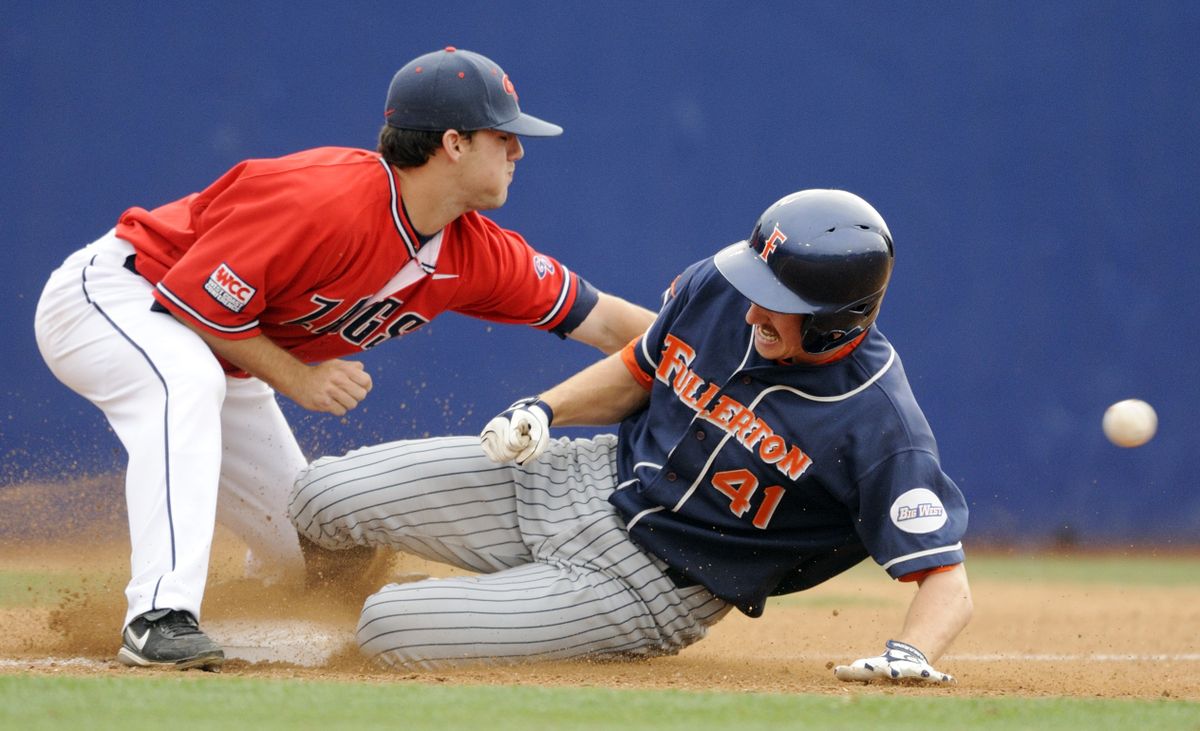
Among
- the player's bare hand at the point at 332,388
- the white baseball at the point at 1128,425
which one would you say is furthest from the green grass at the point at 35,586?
the white baseball at the point at 1128,425

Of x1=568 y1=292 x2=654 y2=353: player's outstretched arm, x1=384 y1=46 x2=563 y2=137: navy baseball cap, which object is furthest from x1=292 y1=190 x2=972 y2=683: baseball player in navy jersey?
x1=384 y1=46 x2=563 y2=137: navy baseball cap

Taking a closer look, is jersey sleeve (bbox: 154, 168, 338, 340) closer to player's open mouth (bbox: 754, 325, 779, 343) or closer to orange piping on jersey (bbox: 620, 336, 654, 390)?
orange piping on jersey (bbox: 620, 336, 654, 390)

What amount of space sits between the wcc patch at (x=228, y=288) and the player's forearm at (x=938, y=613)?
1.65 meters

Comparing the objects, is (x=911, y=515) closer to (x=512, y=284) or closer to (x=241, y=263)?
(x=512, y=284)

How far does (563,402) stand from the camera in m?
3.33

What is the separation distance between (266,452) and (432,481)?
630 mm

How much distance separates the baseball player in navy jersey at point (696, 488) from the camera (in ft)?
9.44

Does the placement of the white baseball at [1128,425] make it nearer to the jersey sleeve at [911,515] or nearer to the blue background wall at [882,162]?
the blue background wall at [882,162]

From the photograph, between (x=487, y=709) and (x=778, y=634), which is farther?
(x=778, y=634)

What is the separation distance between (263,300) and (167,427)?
0.37 meters

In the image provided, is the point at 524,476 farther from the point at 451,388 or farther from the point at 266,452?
the point at 451,388

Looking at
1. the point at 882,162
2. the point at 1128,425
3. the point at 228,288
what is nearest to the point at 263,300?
the point at 228,288

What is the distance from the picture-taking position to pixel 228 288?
10.2 feet

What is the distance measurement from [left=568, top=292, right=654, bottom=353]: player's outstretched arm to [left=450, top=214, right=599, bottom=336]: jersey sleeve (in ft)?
0.10
